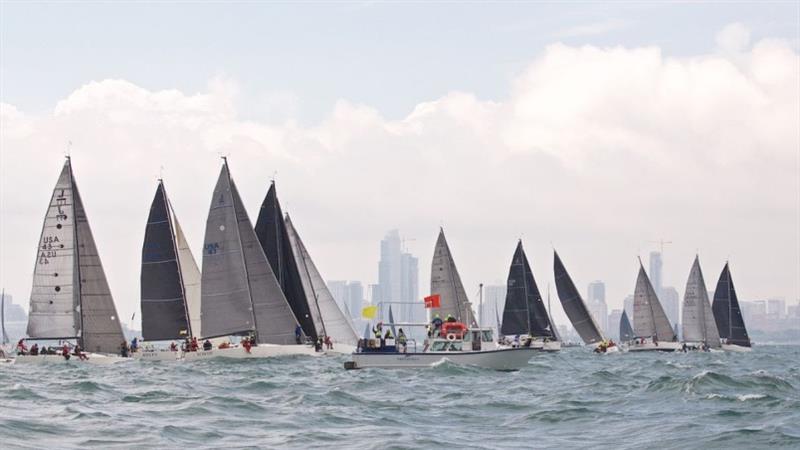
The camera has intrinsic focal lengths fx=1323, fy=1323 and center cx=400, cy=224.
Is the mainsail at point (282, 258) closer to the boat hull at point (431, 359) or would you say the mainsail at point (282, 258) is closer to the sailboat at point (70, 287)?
the sailboat at point (70, 287)

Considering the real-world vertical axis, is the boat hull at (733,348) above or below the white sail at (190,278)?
below

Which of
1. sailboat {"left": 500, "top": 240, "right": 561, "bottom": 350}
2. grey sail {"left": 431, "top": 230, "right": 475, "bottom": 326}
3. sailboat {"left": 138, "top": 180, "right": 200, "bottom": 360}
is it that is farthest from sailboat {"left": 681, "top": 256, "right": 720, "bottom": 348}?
sailboat {"left": 138, "top": 180, "right": 200, "bottom": 360}

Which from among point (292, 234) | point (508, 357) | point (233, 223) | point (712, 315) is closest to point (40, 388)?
point (508, 357)

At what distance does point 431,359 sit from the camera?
62750 millimetres

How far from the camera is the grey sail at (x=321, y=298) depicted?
95375mm

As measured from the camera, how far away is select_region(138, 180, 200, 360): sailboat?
262 feet

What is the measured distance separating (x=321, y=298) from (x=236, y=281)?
15620mm

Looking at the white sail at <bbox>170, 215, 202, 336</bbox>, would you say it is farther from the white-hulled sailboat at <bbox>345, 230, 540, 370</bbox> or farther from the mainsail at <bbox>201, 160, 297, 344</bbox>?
the white-hulled sailboat at <bbox>345, 230, 540, 370</bbox>

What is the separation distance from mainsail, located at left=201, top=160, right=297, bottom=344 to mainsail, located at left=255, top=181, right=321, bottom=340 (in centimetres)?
506

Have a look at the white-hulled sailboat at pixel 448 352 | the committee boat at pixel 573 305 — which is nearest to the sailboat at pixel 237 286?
the white-hulled sailboat at pixel 448 352

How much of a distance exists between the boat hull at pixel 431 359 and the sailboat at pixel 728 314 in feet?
274

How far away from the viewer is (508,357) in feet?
212

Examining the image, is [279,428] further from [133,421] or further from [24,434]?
[24,434]

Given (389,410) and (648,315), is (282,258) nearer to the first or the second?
(389,410)
